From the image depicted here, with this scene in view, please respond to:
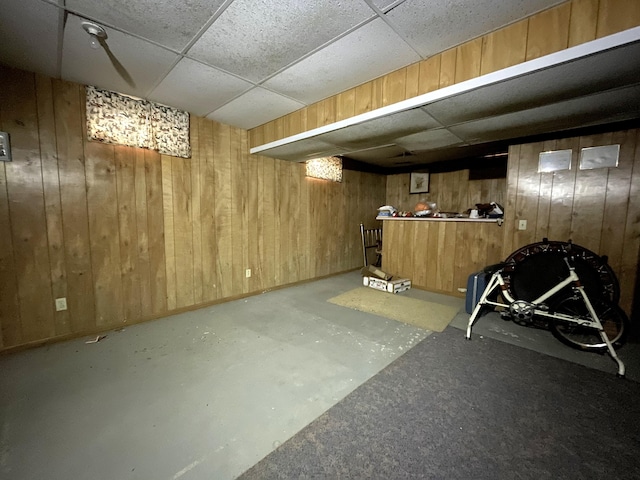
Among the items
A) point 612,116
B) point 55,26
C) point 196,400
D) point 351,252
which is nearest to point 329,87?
point 55,26

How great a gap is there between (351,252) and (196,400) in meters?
4.12

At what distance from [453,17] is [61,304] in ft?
12.4

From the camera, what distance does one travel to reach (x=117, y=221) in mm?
2566

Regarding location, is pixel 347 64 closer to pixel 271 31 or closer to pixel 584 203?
pixel 271 31

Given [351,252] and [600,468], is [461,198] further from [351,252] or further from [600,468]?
[600,468]

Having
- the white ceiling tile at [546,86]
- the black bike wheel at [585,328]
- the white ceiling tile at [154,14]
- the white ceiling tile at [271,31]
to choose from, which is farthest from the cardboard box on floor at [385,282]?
the white ceiling tile at [154,14]

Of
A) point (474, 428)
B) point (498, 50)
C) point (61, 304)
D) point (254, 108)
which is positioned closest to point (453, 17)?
point (498, 50)

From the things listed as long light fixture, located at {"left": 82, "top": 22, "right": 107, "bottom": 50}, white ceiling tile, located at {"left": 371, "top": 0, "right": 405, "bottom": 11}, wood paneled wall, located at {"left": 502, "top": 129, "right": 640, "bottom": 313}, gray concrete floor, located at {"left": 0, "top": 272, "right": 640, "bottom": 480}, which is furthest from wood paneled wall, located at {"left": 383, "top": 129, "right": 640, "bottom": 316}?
long light fixture, located at {"left": 82, "top": 22, "right": 107, "bottom": 50}

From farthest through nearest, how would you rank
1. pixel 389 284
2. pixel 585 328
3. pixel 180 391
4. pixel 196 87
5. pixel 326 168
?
pixel 326 168, pixel 389 284, pixel 585 328, pixel 196 87, pixel 180 391

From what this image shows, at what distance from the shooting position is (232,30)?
1.57 m

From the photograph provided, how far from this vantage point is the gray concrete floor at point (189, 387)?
48.0 inches

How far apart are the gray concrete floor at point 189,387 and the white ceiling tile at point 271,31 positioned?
7.56 feet

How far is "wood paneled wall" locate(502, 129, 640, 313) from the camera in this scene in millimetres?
2422

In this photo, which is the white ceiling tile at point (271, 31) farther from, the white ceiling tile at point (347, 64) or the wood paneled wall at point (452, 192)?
the wood paneled wall at point (452, 192)
